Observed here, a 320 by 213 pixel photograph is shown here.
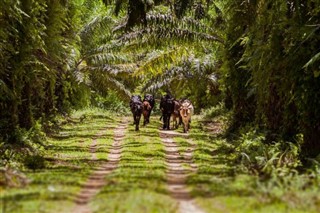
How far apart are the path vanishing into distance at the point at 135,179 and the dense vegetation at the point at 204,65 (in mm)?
949

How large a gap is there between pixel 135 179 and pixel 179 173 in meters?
2.42

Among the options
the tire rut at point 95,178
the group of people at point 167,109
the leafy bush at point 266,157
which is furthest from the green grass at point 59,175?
the leafy bush at point 266,157

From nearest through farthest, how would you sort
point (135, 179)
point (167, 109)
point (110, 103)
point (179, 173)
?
point (135, 179) → point (179, 173) → point (167, 109) → point (110, 103)

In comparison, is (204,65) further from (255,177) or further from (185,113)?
(255,177)

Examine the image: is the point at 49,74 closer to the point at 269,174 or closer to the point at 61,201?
the point at 269,174

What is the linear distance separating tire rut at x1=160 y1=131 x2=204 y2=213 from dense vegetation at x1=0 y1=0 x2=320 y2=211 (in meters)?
1.45

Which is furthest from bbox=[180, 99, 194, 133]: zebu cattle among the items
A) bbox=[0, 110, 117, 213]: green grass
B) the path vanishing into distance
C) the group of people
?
the path vanishing into distance

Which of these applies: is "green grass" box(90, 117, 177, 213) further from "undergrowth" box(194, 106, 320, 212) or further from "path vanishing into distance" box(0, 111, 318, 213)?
"undergrowth" box(194, 106, 320, 212)

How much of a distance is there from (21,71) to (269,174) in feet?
39.7

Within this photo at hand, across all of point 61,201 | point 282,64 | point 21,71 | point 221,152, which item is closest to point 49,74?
point 21,71

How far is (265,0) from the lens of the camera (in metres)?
20.4

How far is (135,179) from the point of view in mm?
12914

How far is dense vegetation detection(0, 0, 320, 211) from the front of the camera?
1714 cm

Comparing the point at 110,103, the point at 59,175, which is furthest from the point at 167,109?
the point at 110,103
